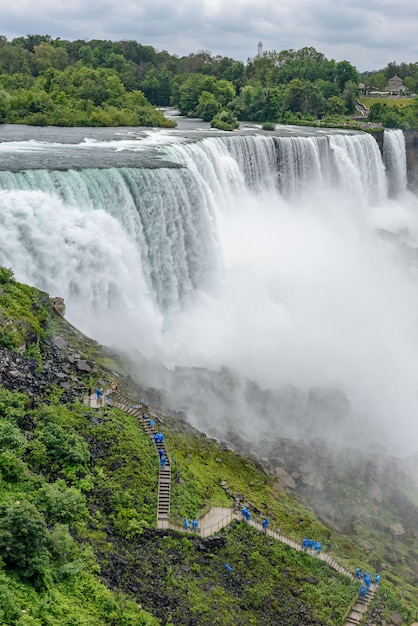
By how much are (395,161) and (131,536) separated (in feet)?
148

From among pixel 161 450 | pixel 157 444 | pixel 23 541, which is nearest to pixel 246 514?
pixel 161 450

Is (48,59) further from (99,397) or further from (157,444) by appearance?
(157,444)

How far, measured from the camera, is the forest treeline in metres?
52.9

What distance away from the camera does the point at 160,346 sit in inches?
1046

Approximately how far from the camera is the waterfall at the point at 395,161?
5300cm

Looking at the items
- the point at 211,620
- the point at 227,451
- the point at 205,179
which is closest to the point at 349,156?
the point at 205,179

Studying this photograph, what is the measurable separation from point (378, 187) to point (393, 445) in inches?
1181

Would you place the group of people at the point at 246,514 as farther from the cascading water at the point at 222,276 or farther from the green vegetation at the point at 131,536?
the cascading water at the point at 222,276

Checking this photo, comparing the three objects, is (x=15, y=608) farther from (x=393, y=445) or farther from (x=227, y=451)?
(x=393, y=445)

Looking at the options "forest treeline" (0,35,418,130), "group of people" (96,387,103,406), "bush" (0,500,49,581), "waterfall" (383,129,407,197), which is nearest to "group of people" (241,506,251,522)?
"group of people" (96,387,103,406)

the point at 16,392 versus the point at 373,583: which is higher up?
the point at 16,392

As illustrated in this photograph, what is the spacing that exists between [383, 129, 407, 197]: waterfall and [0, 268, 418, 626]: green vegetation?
3769 cm

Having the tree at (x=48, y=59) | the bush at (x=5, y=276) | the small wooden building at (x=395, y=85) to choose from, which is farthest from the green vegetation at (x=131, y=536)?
the small wooden building at (x=395, y=85)

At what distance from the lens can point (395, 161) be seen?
177 feet
